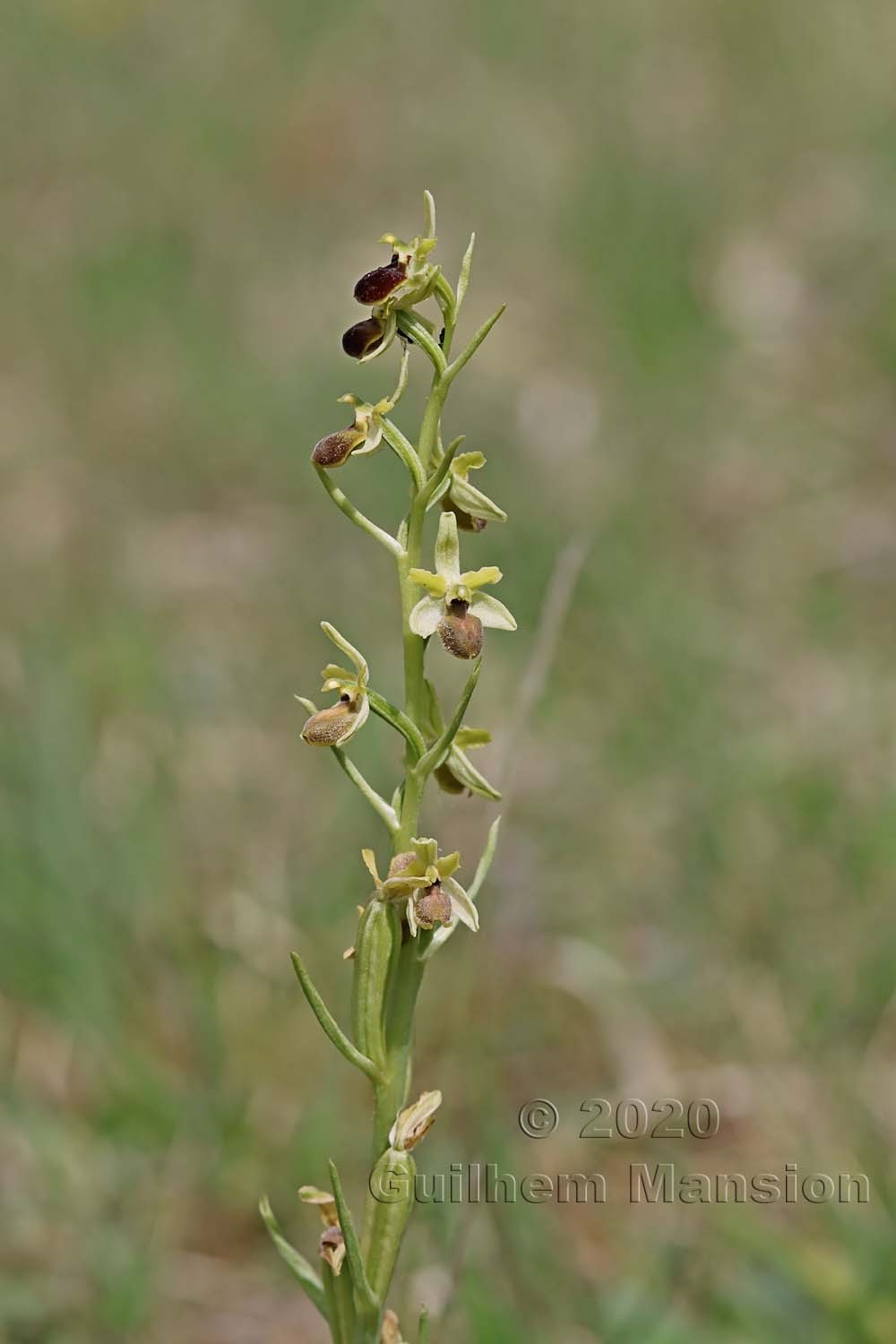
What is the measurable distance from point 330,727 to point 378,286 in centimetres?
64

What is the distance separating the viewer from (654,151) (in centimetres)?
977

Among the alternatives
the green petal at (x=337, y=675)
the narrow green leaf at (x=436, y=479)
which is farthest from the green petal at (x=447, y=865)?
the narrow green leaf at (x=436, y=479)

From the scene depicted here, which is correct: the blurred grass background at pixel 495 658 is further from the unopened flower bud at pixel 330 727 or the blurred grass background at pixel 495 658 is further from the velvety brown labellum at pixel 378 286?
the velvety brown labellum at pixel 378 286

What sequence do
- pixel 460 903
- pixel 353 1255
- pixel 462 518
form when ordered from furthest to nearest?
pixel 462 518
pixel 460 903
pixel 353 1255

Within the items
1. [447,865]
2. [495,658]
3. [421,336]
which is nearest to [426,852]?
[447,865]

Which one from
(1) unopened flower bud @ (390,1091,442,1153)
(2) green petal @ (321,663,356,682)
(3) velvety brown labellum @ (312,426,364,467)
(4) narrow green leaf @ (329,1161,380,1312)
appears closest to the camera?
(4) narrow green leaf @ (329,1161,380,1312)

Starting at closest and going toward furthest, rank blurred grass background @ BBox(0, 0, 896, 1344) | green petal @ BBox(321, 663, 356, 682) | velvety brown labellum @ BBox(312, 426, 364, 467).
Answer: velvety brown labellum @ BBox(312, 426, 364, 467)
green petal @ BBox(321, 663, 356, 682)
blurred grass background @ BBox(0, 0, 896, 1344)

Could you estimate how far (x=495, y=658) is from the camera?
5.51m

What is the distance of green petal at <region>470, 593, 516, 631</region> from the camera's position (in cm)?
202

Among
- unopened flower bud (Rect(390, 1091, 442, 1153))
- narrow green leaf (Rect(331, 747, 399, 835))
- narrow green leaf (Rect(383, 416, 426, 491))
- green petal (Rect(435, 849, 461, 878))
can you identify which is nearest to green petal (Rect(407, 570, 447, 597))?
narrow green leaf (Rect(383, 416, 426, 491))

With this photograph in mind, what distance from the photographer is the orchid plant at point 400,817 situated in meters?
1.84

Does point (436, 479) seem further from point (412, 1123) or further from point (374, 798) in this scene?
point (412, 1123)

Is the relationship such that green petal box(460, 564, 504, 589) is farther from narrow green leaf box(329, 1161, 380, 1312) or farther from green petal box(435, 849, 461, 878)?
narrow green leaf box(329, 1161, 380, 1312)

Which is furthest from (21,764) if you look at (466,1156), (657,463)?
(657,463)
